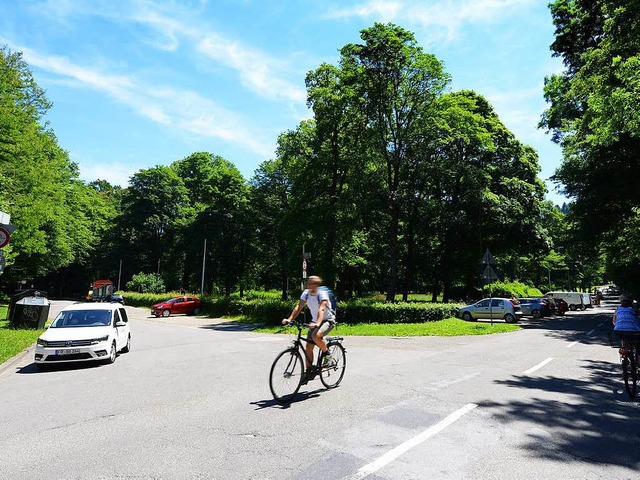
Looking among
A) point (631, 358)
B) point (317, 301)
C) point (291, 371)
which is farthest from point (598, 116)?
point (291, 371)

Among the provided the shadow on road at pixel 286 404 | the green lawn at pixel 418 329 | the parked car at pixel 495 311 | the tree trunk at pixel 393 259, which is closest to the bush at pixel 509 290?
the parked car at pixel 495 311

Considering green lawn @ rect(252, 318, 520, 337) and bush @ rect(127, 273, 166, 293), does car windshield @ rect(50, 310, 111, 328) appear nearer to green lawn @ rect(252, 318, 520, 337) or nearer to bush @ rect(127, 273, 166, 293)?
green lawn @ rect(252, 318, 520, 337)

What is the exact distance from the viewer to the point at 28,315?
17.8 meters

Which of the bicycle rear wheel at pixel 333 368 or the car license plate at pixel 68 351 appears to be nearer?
the bicycle rear wheel at pixel 333 368

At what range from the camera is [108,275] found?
69.3 metres

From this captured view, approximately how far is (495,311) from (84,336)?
23980mm

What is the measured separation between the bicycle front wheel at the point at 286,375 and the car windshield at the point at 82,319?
7389mm

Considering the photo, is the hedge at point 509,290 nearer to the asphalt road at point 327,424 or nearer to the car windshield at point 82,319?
the asphalt road at point 327,424

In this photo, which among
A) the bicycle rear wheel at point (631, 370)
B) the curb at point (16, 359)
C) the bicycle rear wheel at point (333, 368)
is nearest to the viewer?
the bicycle rear wheel at point (333, 368)

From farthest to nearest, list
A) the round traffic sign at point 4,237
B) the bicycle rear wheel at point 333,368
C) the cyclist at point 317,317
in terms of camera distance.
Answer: the round traffic sign at point 4,237, the bicycle rear wheel at point 333,368, the cyclist at point 317,317

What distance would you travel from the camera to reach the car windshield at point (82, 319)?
1137 centimetres

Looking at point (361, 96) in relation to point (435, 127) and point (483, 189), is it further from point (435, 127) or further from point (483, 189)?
point (483, 189)

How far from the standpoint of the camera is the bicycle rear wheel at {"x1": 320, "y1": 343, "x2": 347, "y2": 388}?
7.05 meters

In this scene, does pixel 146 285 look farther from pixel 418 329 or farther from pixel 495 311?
pixel 418 329
